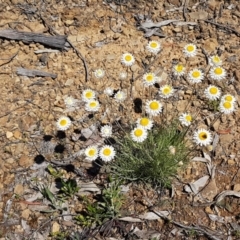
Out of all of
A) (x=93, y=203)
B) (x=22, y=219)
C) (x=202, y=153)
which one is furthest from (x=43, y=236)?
(x=202, y=153)

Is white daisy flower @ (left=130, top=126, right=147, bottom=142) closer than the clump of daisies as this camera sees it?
Yes

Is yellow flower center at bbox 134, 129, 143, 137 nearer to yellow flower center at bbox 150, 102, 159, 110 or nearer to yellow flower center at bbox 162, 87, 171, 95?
yellow flower center at bbox 150, 102, 159, 110

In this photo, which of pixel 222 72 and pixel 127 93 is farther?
pixel 127 93

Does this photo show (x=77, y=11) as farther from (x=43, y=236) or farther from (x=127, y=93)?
(x=43, y=236)

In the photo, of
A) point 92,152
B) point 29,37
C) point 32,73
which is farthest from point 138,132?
point 29,37

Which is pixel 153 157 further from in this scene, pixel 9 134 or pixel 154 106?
pixel 9 134

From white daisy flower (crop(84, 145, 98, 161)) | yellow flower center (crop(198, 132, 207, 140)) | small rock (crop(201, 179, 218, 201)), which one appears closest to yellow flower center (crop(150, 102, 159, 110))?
yellow flower center (crop(198, 132, 207, 140))
